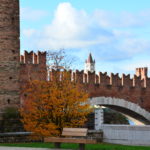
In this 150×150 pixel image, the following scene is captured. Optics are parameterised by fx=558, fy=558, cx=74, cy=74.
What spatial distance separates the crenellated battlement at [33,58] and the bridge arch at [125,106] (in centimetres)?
441

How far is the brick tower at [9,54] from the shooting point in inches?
871

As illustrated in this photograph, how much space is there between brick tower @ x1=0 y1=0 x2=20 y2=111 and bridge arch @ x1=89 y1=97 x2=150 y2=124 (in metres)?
6.95

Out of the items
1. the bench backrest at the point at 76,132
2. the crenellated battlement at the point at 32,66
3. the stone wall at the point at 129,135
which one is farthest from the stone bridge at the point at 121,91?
the bench backrest at the point at 76,132

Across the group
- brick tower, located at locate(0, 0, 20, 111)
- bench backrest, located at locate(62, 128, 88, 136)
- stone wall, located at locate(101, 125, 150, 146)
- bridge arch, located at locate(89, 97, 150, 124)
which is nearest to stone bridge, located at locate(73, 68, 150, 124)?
bridge arch, located at locate(89, 97, 150, 124)

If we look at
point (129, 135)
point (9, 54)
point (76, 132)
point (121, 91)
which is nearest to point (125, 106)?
point (121, 91)

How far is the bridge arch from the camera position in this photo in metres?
29.6

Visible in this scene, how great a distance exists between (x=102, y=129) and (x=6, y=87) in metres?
4.67

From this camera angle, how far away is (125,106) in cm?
3106

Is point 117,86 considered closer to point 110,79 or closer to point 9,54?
point 110,79

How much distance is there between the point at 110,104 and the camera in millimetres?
30578

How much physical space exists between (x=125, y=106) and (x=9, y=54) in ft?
34.9

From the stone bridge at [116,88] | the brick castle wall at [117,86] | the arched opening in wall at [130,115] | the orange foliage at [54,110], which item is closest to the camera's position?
the orange foliage at [54,110]

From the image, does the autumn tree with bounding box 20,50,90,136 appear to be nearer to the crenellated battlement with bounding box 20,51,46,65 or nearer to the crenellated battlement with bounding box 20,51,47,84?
the crenellated battlement with bounding box 20,51,47,84

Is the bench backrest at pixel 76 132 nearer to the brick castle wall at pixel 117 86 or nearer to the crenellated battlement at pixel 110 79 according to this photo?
the crenellated battlement at pixel 110 79
